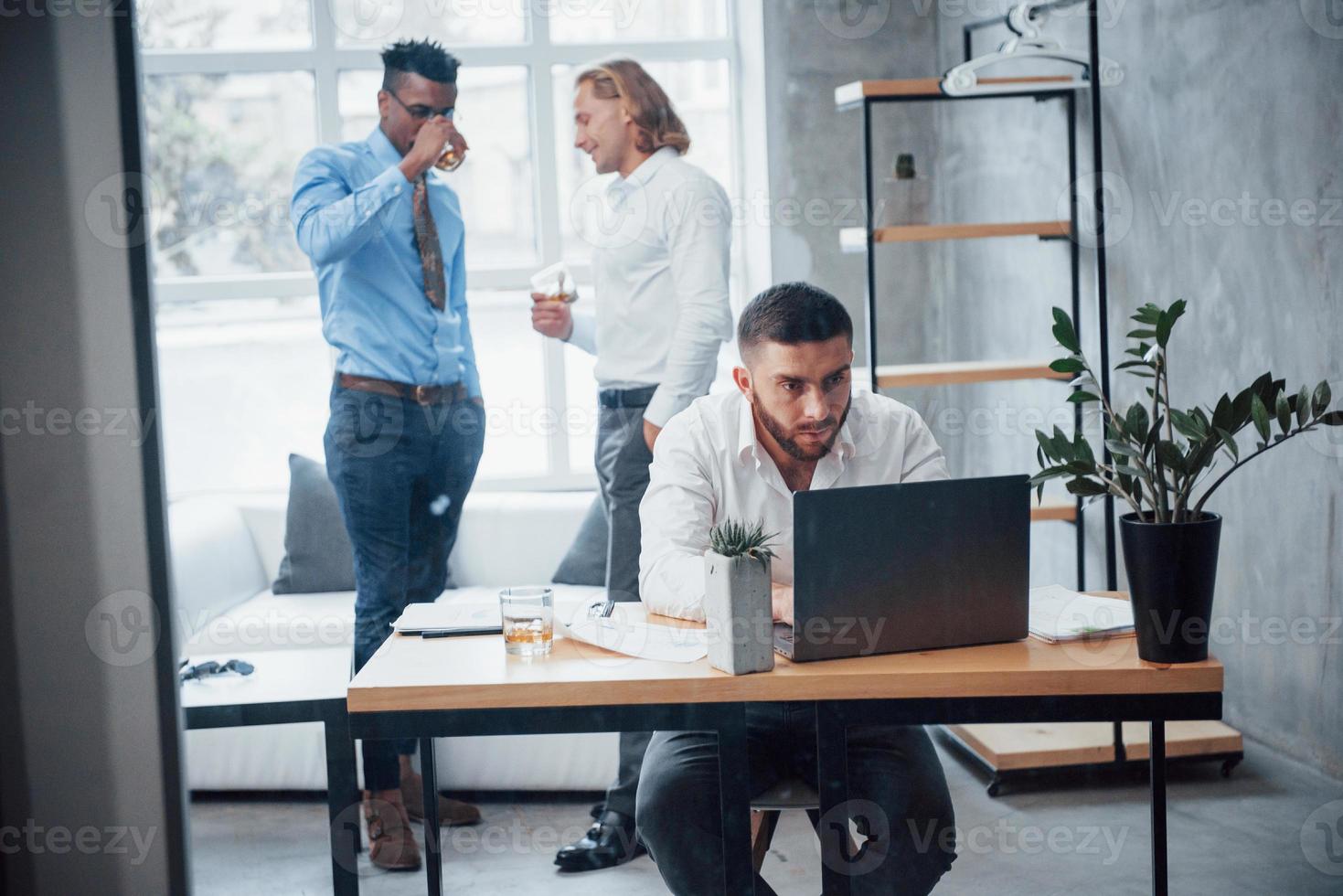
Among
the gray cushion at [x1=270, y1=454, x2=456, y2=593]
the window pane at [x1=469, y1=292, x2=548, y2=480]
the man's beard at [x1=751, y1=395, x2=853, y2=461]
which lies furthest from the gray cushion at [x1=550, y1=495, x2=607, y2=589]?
the man's beard at [x1=751, y1=395, x2=853, y2=461]

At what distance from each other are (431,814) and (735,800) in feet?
2.25

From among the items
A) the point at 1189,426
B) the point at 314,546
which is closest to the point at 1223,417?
the point at 1189,426

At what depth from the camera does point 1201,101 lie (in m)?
3.07

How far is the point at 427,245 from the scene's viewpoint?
2836 millimetres

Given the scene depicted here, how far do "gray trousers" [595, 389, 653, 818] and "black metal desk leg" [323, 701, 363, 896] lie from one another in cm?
66

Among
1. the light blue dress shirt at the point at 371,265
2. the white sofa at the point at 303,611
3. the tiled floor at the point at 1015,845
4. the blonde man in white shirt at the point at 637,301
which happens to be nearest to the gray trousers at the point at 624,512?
the blonde man in white shirt at the point at 637,301

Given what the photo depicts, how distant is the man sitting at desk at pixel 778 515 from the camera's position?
174cm

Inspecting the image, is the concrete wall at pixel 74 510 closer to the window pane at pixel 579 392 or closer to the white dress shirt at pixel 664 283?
the white dress shirt at pixel 664 283

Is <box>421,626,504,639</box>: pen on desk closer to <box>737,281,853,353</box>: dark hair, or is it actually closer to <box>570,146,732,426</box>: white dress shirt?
<box>737,281,853,353</box>: dark hair

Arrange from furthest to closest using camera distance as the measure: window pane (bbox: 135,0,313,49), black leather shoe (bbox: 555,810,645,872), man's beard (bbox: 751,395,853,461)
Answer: window pane (bbox: 135,0,313,49)
black leather shoe (bbox: 555,810,645,872)
man's beard (bbox: 751,395,853,461)

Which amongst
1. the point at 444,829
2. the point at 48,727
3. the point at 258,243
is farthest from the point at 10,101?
the point at 258,243

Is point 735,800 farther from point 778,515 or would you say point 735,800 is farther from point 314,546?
point 314,546

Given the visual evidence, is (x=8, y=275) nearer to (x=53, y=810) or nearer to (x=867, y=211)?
(x=53, y=810)

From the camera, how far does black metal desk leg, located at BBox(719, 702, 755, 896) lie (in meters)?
1.50
